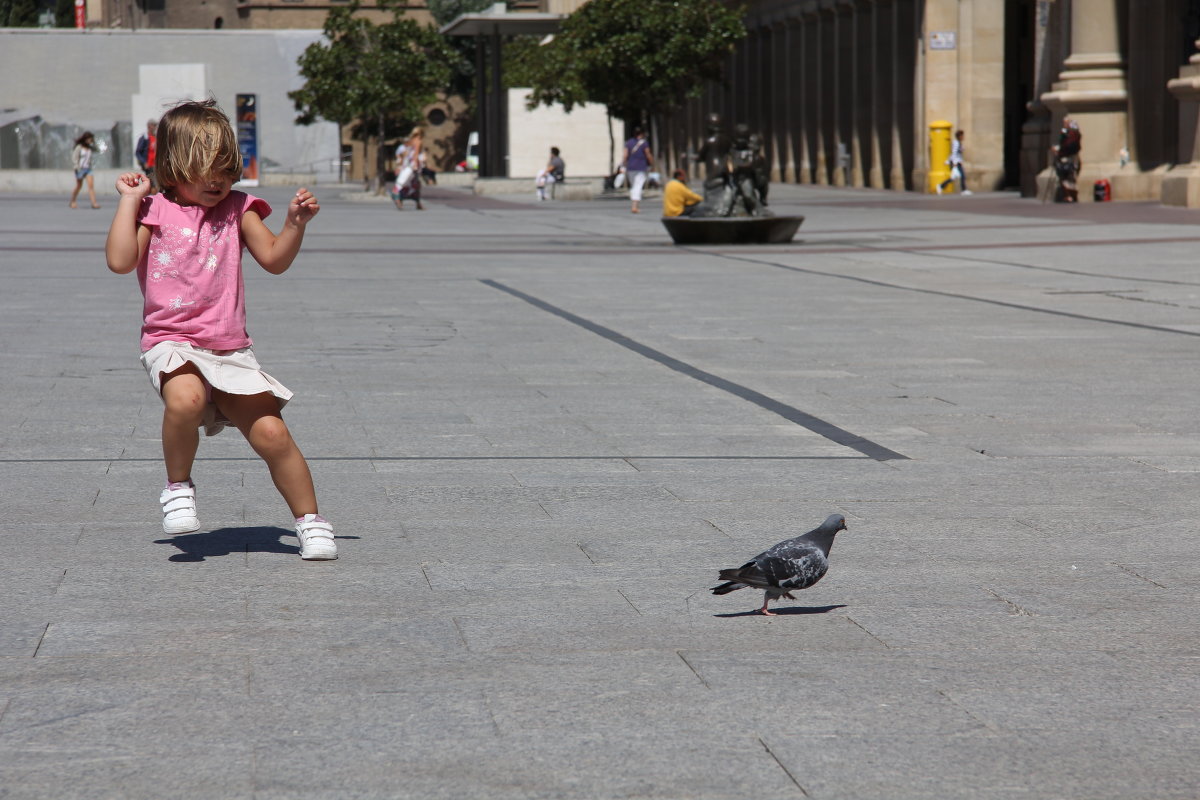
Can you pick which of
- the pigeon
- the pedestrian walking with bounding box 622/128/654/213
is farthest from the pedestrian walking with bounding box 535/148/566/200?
the pigeon

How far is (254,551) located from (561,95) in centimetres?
4437

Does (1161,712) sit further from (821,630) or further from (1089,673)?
(821,630)

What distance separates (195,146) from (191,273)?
37cm

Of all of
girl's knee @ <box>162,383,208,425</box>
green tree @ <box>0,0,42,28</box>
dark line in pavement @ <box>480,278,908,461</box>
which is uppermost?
green tree @ <box>0,0,42,28</box>

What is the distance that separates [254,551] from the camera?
17.7 ft

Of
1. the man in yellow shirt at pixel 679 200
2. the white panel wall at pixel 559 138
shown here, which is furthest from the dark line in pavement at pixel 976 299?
the white panel wall at pixel 559 138

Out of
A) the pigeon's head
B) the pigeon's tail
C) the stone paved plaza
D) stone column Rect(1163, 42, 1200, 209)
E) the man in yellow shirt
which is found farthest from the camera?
stone column Rect(1163, 42, 1200, 209)

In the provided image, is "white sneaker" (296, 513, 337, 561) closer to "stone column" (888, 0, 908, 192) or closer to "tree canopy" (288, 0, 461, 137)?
"stone column" (888, 0, 908, 192)

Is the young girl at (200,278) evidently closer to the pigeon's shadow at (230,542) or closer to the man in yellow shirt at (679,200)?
the pigeon's shadow at (230,542)

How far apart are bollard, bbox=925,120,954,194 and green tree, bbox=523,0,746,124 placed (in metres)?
6.51

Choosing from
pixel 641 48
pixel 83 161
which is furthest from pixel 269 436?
pixel 641 48

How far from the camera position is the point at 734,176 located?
22.9m

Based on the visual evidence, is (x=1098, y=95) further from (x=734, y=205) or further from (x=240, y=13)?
(x=240, y=13)

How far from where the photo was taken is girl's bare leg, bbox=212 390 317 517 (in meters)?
5.16
